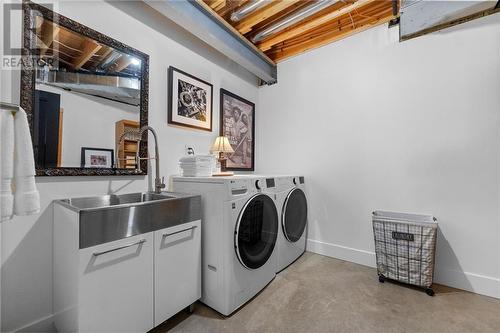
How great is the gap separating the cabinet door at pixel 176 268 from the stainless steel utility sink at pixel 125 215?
0.25ft

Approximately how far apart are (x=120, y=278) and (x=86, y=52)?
152 cm

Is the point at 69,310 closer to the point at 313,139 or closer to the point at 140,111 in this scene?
the point at 140,111

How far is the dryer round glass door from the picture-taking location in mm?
2148

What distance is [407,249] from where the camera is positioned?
181 centimetres

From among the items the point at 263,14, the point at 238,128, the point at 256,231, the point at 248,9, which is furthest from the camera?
the point at 238,128

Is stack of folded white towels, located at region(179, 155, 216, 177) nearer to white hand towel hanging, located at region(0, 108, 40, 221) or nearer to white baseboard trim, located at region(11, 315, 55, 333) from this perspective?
white hand towel hanging, located at region(0, 108, 40, 221)

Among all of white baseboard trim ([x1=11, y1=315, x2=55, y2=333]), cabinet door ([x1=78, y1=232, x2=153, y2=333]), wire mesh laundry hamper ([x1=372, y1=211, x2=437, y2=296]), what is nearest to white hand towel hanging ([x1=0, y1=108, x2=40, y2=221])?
cabinet door ([x1=78, y1=232, x2=153, y2=333])

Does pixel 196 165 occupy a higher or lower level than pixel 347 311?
higher

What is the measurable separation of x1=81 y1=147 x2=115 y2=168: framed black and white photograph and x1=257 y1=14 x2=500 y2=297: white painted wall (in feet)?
6.64

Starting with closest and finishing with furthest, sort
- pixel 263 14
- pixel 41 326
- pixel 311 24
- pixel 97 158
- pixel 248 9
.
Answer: pixel 41 326
pixel 97 158
pixel 248 9
pixel 263 14
pixel 311 24

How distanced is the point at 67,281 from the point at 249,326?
110 cm

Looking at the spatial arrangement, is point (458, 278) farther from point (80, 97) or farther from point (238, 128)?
point (80, 97)

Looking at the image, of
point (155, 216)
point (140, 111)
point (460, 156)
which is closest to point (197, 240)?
point (155, 216)

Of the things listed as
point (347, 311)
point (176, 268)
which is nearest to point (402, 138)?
point (347, 311)
